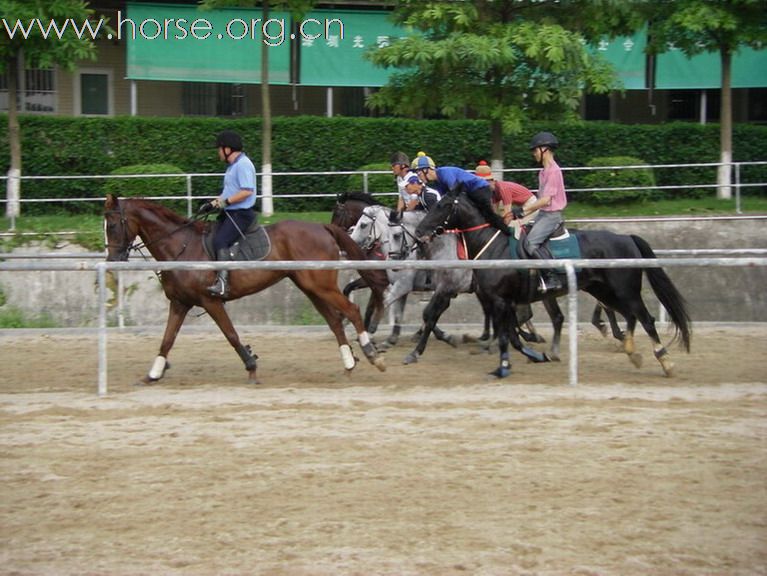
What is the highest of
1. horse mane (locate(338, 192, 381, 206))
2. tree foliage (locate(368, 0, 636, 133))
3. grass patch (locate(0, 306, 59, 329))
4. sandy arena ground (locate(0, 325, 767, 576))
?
tree foliage (locate(368, 0, 636, 133))

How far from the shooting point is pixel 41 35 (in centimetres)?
1984

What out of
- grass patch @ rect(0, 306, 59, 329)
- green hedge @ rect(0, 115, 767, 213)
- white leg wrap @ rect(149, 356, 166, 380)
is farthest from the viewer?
green hedge @ rect(0, 115, 767, 213)

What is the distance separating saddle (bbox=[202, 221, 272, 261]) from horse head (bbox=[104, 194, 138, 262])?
81 centimetres

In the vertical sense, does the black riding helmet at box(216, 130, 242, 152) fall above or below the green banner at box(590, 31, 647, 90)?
below

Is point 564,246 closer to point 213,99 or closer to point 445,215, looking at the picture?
point 445,215

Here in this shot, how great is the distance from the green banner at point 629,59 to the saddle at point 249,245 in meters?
15.6

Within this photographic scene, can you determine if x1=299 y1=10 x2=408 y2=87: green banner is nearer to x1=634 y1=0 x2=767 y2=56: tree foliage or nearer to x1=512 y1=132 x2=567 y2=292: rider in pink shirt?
x1=634 y1=0 x2=767 y2=56: tree foliage

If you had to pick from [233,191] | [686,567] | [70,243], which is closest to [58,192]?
[70,243]

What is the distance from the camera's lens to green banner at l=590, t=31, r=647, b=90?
24875 mm

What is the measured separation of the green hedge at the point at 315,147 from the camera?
2264 centimetres

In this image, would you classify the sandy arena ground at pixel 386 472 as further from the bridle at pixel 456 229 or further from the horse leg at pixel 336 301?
the bridle at pixel 456 229

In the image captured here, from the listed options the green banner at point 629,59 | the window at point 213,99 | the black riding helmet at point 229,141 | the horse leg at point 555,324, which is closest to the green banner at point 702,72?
the green banner at point 629,59

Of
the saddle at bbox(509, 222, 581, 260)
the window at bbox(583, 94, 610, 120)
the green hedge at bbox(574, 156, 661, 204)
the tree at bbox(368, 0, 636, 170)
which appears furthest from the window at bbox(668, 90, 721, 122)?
the saddle at bbox(509, 222, 581, 260)

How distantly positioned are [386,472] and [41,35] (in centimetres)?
1516
